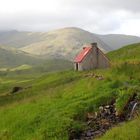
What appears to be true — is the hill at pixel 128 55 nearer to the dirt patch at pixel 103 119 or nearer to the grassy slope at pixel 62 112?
the grassy slope at pixel 62 112

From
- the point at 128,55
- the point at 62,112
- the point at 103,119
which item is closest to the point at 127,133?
the point at 103,119

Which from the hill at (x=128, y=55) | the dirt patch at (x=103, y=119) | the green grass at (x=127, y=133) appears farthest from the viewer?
the hill at (x=128, y=55)

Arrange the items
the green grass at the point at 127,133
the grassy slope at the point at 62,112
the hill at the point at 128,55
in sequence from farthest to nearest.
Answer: the hill at the point at 128,55
the grassy slope at the point at 62,112
the green grass at the point at 127,133

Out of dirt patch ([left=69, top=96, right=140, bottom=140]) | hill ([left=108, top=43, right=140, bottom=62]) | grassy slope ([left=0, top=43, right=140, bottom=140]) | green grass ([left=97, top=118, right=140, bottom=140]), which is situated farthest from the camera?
hill ([left=108, top=43, right=140, bottom=62])

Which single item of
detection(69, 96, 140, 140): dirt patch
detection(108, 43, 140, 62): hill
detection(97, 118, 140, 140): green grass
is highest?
detection(97, 118, 140, 140): green grass

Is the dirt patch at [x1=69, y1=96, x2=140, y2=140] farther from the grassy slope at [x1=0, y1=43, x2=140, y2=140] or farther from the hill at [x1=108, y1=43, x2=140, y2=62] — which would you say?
the hill at [x1=108, y1=43, x2=140, y2=62]

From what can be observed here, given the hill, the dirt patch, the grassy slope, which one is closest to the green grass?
the grassy slope

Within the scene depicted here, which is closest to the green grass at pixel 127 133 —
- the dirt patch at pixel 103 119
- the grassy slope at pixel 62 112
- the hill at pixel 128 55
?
the grassy slope at pixel 62 112

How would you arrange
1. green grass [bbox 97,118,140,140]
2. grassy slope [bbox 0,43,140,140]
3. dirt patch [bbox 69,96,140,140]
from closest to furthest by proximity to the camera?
green grass [bbox 97,118,140,140], dirt patch [bbox 69,96,140,140], grassy slope [bbox 0,43,140,140]

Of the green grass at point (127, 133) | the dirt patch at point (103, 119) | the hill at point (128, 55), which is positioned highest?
the green grass at point (127, 133)

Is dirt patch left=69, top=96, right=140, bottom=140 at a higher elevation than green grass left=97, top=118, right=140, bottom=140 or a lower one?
lower

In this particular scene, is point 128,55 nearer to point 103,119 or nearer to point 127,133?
point 103,119

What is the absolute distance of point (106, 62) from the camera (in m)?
110

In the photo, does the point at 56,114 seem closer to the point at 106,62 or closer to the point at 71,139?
the point at 71,139
